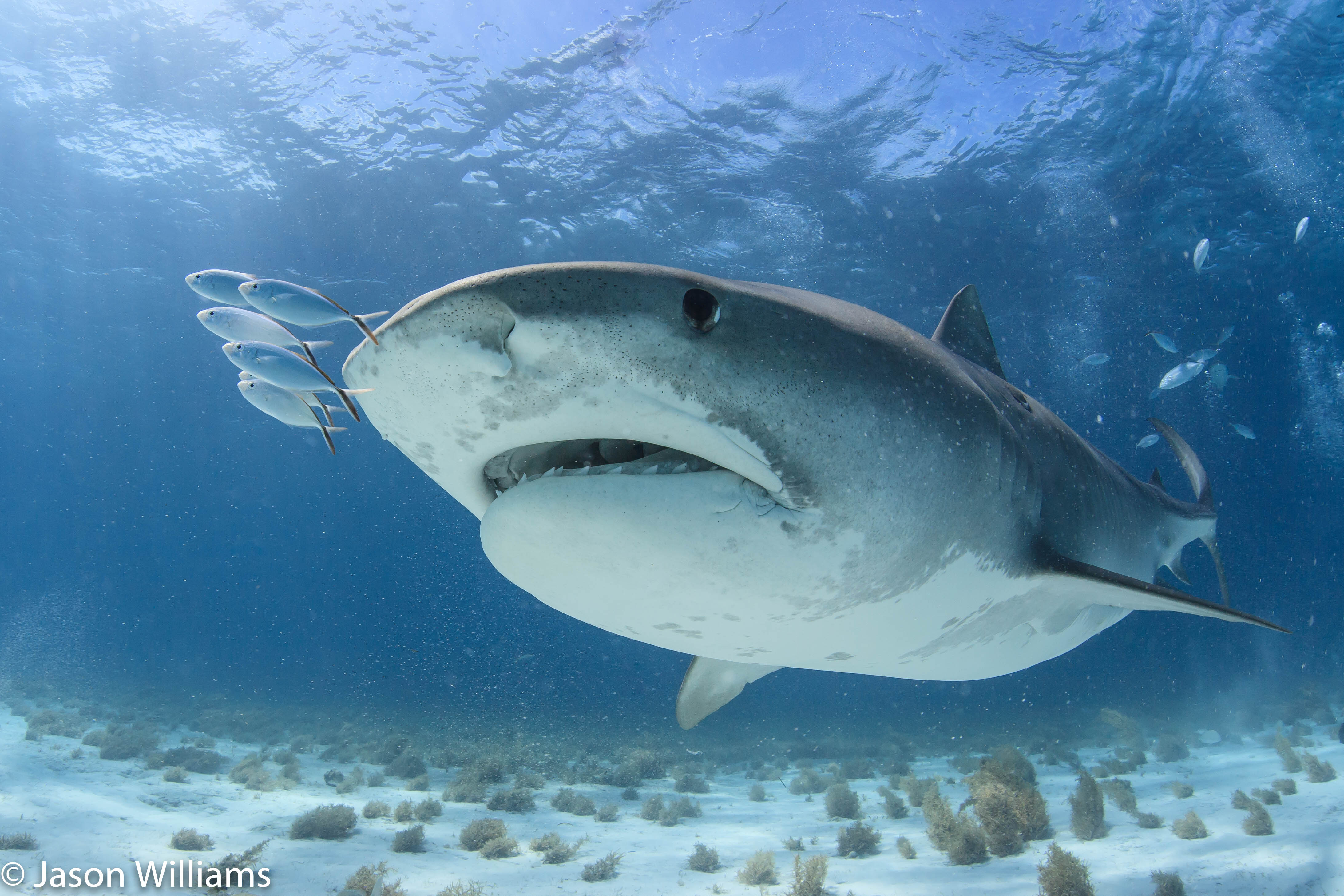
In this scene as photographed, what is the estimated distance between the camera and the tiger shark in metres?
1.39

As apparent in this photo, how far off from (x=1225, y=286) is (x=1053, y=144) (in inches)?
466

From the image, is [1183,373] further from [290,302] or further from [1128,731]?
[290,302]

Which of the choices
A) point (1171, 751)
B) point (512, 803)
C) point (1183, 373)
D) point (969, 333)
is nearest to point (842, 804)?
point (512, 803)

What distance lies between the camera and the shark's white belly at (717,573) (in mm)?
1586

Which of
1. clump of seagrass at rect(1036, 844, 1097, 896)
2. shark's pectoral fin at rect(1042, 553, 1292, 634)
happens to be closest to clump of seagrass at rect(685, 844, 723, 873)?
clump of seagrass at rect(1036, 844, 1097, 896)

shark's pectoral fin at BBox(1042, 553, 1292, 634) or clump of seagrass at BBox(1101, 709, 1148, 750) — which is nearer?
shark's pectoral fin at BBox(1042, 553, 1292, 634)

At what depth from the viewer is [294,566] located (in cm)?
9012

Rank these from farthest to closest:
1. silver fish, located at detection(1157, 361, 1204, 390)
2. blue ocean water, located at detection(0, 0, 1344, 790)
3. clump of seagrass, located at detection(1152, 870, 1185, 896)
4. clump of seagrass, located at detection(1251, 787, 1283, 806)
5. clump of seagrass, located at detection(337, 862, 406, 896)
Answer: blue ocean water, located at detection(0, 0, 1344, 790) → silver fish, located at detection(1157, 361, 1204, 390) → clump of seagrass, located at detection(1251, 787, 1283, 806) → clump of seagrass, located at detection(337, 862, 406, 896) → clump of seagrass, located at detection(1152, 870, 1185, 896)

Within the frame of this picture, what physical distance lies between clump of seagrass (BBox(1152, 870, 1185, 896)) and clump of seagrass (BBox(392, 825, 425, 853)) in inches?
246

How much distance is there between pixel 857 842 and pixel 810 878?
1.83 m

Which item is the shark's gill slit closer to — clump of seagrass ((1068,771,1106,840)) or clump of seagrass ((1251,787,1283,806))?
clump of seagrass ((1068,771,1106,840))

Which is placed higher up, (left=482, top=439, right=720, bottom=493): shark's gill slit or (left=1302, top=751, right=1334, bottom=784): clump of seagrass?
(left=482, top=439, right=720, bottom=493): shark's gill slit

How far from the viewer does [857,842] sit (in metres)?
6.42

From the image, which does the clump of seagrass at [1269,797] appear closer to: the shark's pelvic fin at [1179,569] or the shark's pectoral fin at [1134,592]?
the shark's pelvic fin at [1179,569]
